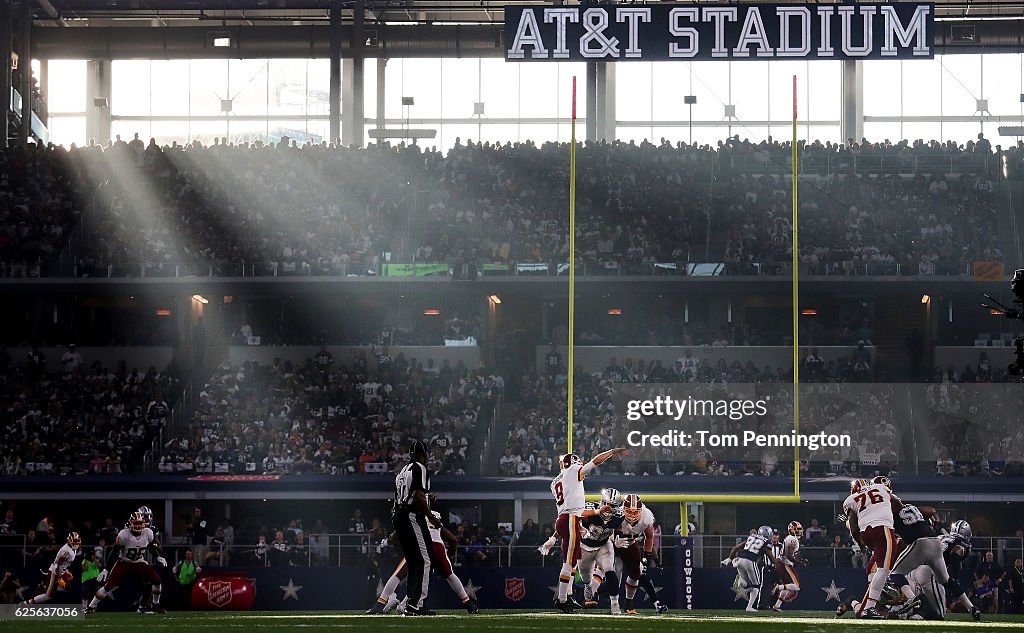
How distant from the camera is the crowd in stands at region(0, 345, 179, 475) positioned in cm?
2864

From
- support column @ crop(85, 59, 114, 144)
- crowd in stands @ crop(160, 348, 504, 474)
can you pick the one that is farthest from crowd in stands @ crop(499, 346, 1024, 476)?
support column @ crop(85, 59, 114, 144)

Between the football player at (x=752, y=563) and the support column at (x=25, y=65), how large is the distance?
2775cm

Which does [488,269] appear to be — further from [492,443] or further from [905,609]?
[905,609]

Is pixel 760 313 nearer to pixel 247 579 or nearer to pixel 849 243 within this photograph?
pixel 849 243

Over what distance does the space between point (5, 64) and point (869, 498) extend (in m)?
30.6

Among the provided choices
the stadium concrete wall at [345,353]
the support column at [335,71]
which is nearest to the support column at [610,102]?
the support column at [335,71]

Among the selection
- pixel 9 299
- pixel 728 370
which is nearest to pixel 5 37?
pixel 9 299

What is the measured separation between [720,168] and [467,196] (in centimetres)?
636

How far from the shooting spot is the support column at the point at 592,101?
39344 mm

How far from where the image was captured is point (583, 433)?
27281 mm

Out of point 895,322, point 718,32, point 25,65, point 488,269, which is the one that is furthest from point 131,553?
point 25,65

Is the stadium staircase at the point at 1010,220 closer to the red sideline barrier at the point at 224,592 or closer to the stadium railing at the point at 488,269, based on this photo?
the stadium railing at the point at 488,269

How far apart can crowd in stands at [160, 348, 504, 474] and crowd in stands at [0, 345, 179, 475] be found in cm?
85

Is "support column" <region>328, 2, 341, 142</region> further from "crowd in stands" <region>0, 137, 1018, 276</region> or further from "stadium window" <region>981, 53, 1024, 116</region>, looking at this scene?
"stadium window" <region>981, 53, 1024, 116</region>
